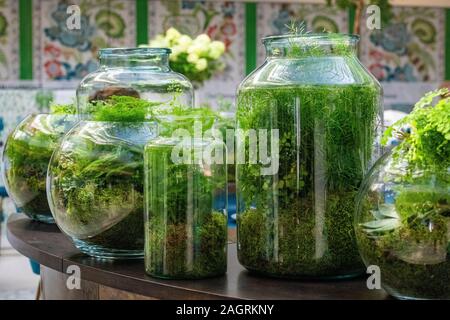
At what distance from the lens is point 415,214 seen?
913 mm

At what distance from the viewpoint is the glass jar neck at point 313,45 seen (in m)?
1.10

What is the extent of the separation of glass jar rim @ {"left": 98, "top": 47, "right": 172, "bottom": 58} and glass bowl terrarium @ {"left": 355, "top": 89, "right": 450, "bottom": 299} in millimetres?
505

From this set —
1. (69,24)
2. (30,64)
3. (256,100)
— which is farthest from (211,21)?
(256,100)

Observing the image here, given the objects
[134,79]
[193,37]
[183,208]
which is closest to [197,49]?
[193,37]

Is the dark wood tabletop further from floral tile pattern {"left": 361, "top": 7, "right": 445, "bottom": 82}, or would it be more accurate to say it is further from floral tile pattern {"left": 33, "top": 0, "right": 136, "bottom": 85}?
floral tile pattern {"left": 361, "top": 7, "right": 445, "bottom": 82}

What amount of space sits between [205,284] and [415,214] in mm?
302

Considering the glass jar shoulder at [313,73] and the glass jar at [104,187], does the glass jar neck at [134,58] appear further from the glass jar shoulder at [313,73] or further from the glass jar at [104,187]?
the glass jar shoulder at [313,73]

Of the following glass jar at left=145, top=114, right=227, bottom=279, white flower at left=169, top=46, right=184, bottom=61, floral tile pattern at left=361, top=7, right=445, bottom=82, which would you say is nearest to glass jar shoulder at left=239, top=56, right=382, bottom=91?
glass jar at left=145, top=114, right=227, bottom=279

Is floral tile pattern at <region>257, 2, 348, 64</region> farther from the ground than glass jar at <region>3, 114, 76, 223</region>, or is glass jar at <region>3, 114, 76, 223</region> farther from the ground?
floral tile pattern at <region>257, 2, 348, 64</region>

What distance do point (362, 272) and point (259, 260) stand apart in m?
0.15

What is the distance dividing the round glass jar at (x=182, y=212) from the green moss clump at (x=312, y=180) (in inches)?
2.7

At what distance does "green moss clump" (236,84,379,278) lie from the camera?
105 centimetres

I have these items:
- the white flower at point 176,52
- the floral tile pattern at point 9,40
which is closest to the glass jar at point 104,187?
the white flower at point 176,52
